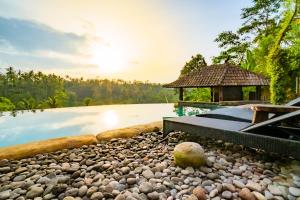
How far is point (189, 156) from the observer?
2438mm

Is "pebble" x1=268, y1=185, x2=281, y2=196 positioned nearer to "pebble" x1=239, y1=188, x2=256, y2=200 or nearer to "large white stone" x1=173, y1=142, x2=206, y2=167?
"pebble" x1=239, y1=188, x2=256, y2=200

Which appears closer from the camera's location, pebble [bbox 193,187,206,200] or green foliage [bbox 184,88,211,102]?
pebble [bbox 193,187,206,200]

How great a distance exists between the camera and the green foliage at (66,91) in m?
28.9

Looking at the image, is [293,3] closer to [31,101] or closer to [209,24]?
[209,24]

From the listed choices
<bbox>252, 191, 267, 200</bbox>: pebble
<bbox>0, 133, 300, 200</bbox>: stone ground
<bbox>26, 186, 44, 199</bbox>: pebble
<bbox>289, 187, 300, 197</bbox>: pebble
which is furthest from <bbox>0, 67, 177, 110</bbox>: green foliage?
<bbox>289, 187, 300, 197</bbox>: pebble

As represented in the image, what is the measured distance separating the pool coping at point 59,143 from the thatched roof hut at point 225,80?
6632mm

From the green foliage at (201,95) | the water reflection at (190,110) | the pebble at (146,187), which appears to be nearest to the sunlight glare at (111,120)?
the water reflection at (190,110)

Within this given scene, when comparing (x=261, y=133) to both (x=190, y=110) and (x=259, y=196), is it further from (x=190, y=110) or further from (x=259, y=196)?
(x=190, y=110)

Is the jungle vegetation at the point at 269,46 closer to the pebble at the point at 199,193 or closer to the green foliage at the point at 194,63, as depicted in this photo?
the green foliage at the point at 194,63

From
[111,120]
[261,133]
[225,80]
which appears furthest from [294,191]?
[111,120]

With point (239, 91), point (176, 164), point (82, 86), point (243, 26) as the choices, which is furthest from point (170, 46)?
point (82, 86)

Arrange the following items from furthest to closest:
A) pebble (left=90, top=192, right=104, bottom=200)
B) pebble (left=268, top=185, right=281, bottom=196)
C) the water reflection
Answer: the water reflection < pebble (left=268, top=185, right=281, bottom=196) < pebble (left=90, top=192, right=104, bottom=200)

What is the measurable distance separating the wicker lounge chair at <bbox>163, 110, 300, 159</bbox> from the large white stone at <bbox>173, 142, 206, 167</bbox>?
508mm

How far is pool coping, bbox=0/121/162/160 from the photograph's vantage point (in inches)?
113
